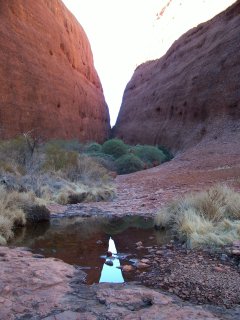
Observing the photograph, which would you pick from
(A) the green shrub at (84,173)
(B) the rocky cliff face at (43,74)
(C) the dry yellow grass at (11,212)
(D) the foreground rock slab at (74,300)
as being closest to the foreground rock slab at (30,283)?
(D) the foreground rock slab at (74,300)

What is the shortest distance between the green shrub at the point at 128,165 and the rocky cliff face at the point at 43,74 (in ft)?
17.8

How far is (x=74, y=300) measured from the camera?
12.3 ft

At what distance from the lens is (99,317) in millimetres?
3342

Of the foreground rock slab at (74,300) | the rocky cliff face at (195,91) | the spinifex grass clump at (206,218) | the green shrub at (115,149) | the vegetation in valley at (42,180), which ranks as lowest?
the foreground rock slab at (74,300)

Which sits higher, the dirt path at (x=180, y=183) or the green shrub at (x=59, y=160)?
the green shrub at (x=59, y=160)

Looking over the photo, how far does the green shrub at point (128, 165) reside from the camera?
22.2m

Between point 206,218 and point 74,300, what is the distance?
3659 mm

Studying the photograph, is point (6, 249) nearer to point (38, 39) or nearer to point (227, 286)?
point (227, 286)

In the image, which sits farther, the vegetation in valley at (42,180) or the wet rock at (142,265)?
the vegetation in valley at (42,180)

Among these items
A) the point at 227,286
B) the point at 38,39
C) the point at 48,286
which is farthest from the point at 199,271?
the point at 38,39

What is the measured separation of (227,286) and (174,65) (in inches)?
1271

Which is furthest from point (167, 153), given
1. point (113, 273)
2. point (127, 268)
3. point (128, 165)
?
point (113, 273)

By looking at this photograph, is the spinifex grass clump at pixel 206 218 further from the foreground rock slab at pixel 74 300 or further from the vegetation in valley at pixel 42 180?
the vegetation in valley at pixel 42 180

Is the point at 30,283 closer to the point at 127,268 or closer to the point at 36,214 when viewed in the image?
the point at 127,268
